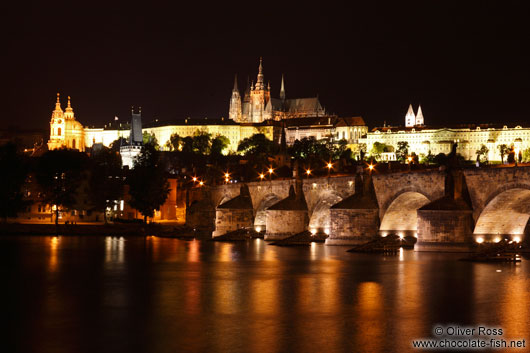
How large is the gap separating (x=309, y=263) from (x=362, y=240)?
1044 cm

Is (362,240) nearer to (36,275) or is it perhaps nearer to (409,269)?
(409,269)

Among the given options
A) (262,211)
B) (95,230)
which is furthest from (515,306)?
(95,230)

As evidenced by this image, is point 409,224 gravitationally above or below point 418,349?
above

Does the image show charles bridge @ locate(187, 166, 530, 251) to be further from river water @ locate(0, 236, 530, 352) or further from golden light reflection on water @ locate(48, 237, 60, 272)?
golden light reflection on water @ locate(48, 237, 60, 272)

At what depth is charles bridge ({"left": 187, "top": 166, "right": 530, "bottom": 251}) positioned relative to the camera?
42.3 m

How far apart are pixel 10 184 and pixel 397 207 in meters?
41.5

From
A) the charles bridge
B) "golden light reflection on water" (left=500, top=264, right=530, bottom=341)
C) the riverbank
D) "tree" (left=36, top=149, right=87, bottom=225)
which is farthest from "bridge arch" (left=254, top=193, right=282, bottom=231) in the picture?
"golden light reflection on water" (left=500, top=264, right=530, bottom=341)

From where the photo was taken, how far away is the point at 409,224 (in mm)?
51406

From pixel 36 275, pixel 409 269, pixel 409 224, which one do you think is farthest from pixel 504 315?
pixel 409 224

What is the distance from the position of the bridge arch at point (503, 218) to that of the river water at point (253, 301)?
324 cm

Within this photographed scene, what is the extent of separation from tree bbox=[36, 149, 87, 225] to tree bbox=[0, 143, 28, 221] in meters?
3.47

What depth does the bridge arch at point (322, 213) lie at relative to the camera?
57.8m

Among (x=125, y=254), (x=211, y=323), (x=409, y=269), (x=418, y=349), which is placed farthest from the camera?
(x=125, y=254)

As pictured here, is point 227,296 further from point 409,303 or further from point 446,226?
point 446,226
